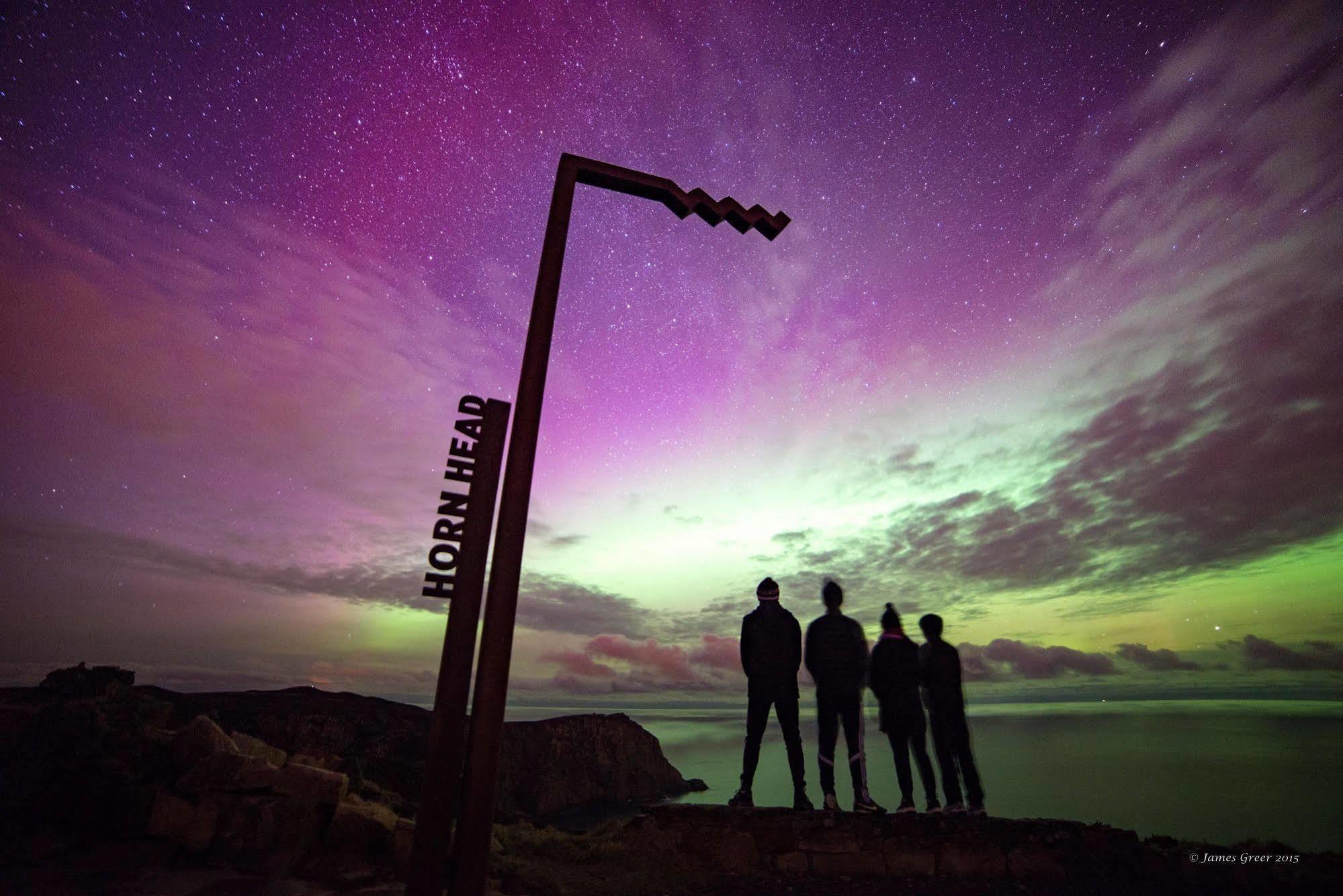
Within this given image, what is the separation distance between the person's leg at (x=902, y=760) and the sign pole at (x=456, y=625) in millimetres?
6105

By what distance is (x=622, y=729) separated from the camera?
8681 centimetres

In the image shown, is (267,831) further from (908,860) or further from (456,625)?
(908,860)

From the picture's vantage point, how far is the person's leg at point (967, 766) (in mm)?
6974

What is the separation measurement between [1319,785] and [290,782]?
430 ft

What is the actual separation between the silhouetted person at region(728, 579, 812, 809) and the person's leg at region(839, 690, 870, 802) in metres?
0.63

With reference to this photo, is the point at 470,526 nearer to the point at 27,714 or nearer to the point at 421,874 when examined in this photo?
the point at 421,874

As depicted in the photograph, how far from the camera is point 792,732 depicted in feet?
23.2

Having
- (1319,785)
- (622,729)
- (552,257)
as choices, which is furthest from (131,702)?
(1319,785)

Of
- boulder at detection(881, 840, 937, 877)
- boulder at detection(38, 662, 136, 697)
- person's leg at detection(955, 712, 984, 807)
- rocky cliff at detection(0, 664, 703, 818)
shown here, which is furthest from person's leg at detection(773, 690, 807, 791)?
boulder at detection(38, 662, 136, 697)

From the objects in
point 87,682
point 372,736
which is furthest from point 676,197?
point 372,736

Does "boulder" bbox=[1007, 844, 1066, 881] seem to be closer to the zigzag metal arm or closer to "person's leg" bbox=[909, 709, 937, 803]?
"person's leg" bbox=[909, 709, 937, 803]

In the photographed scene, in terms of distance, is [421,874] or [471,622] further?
[471,622]

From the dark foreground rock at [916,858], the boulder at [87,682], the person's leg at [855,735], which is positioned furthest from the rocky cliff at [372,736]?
the person's leg at [855,735]

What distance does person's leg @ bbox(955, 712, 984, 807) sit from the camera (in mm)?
6974
